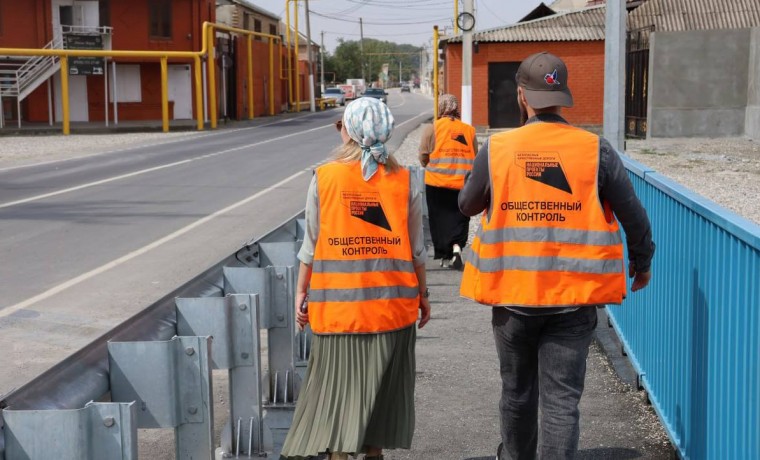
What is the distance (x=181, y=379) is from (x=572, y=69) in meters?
37.9

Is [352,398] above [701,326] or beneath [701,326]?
beneath

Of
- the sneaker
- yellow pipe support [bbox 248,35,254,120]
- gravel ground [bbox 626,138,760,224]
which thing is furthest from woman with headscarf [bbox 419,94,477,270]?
yellow pipe support [bbox 248,35,254,120]

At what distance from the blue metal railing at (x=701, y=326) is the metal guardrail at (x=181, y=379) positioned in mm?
1896

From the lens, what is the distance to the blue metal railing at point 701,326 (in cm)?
373

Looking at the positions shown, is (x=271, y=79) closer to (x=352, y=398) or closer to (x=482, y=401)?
(x=482, y=401)

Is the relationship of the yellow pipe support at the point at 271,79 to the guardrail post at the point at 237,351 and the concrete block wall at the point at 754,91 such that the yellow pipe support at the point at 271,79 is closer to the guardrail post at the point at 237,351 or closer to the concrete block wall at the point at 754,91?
the concrete block wall at the point at 754,91

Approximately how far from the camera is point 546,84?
454cm

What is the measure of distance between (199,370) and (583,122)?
3798cm

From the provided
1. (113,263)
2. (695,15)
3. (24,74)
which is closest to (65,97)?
(24,74)

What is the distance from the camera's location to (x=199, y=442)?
427 centimetres

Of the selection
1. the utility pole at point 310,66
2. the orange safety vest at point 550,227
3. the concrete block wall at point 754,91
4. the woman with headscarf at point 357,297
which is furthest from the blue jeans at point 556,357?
the utility pole at point 310,66

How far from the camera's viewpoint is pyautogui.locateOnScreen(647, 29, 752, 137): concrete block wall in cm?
3155

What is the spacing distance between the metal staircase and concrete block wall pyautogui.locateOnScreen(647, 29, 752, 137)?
96.4 feet

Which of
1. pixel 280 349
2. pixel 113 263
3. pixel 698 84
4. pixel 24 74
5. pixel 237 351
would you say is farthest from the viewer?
pixel 24 74
